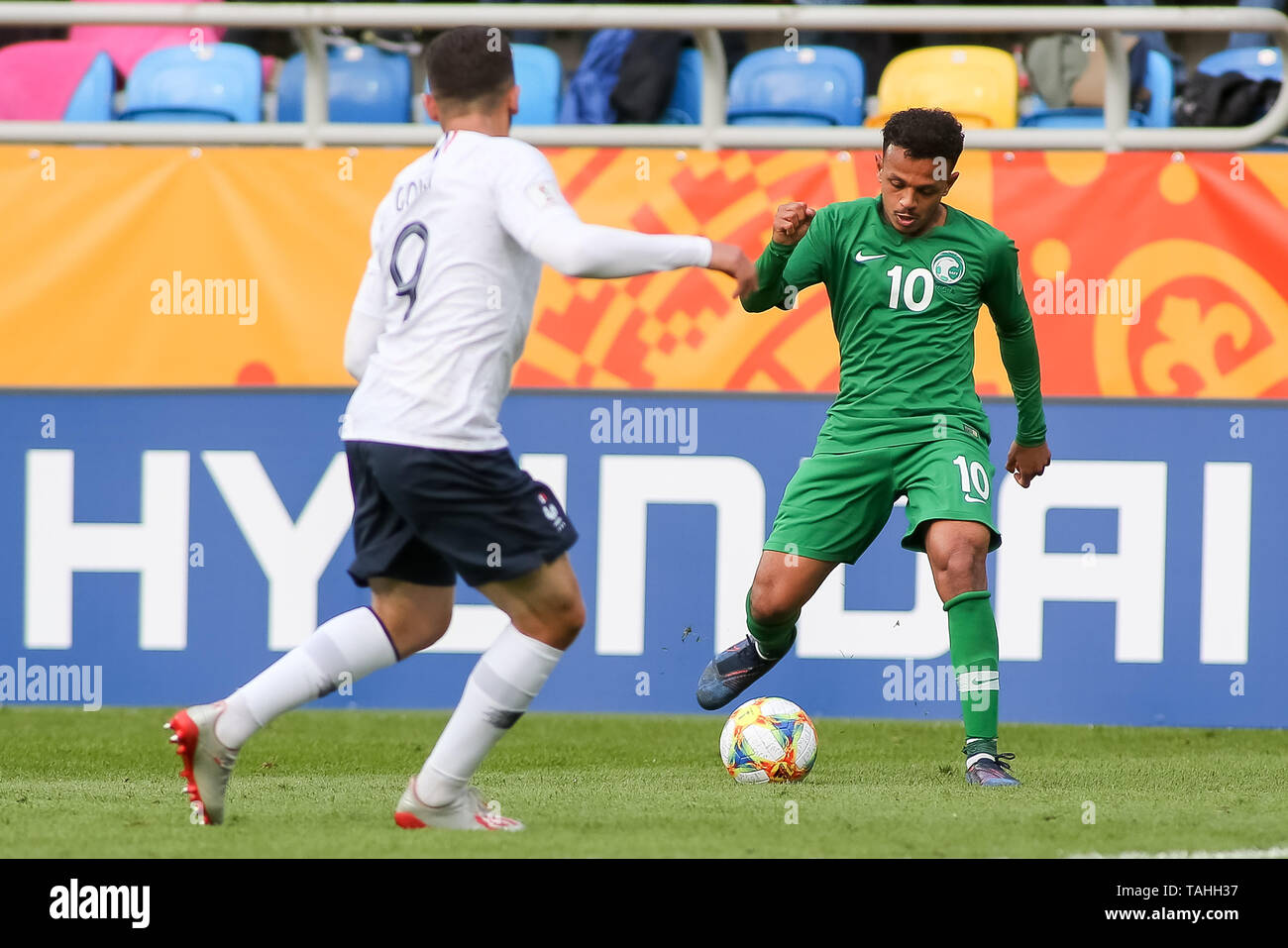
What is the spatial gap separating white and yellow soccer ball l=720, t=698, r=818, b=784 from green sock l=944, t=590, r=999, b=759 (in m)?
0.48

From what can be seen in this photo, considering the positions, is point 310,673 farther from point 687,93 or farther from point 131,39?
point 131,39

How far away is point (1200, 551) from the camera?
6.51 metres

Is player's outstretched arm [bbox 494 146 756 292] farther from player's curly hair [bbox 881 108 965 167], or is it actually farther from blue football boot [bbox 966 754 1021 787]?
blue football boot [bbox 966 754 1021 787]

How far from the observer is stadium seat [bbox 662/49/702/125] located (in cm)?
768

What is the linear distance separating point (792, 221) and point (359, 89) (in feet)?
12.7

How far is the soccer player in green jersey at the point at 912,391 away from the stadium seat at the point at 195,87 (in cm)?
360

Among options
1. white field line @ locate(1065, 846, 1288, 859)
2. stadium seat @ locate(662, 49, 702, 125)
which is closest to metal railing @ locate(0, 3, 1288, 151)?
stadium seat @ locate(662, 49, 702, 125)

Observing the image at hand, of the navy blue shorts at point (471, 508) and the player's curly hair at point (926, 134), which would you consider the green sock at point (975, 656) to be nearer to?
the player's curly hair at point (926, 134)

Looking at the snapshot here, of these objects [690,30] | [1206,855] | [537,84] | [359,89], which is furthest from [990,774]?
[359,89]

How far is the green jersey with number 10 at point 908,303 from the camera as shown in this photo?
198 inches

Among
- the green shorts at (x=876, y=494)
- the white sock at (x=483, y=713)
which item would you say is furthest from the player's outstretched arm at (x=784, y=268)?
the white sock at (x=483, y=713)

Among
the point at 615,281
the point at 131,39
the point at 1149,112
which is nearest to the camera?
the point at 615,281

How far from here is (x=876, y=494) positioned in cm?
507
